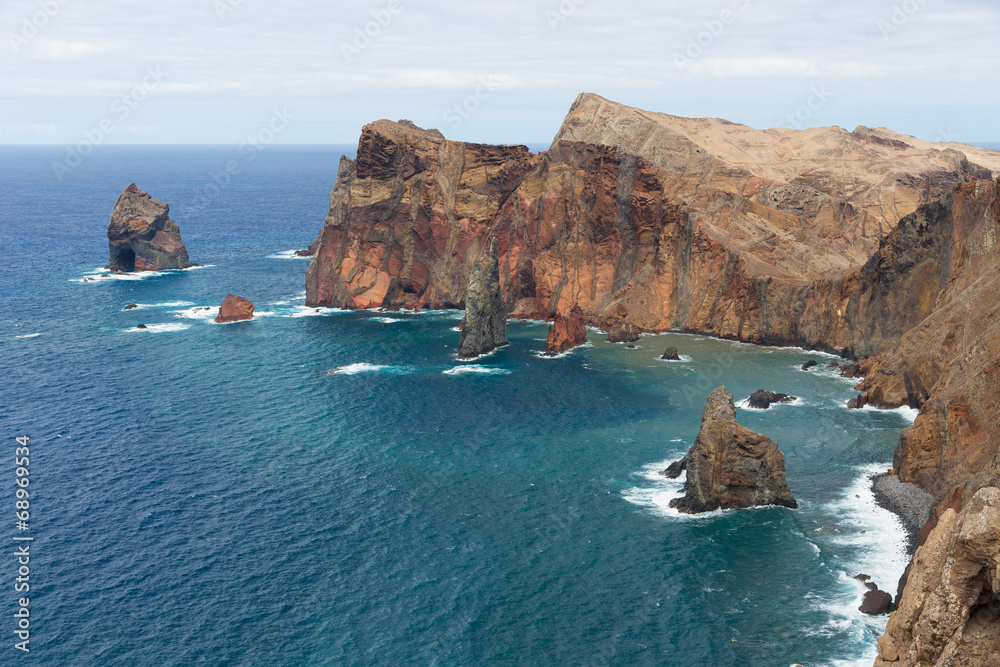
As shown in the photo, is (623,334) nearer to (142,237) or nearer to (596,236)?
(596,236)

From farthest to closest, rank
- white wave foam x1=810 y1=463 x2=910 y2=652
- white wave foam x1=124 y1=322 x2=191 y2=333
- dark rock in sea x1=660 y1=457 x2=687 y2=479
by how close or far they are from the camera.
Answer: white wave foam x1=124 y1=322 x2=191 y2=333, dark rock in sea x1=660 y1=457 x2=687 y2=479, white wave foam x1=810 y1=463 x2=910 y2=652

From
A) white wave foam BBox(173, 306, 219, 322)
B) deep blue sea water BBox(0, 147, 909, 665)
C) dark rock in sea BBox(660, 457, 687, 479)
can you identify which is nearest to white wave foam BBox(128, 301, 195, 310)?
white wave foam BBox(173, 306, 219, 322)

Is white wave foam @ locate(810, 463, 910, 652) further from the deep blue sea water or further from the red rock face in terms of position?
the red rock face

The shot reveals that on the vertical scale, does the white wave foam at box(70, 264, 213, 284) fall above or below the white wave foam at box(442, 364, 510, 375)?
above

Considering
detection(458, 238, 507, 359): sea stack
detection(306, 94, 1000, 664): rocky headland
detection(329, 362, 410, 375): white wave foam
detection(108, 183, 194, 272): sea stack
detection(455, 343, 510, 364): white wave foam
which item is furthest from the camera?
detection(108, 183, 194, 272): sea stack

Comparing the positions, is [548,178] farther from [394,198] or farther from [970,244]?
[970,244]

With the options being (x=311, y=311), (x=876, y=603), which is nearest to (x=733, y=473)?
(x=876, y=603)
